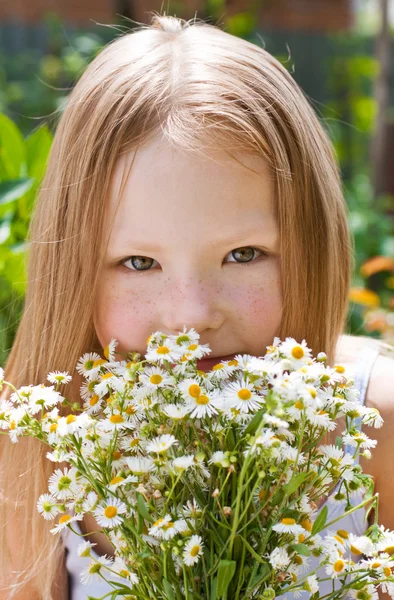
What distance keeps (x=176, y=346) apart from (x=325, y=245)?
0.42 metres

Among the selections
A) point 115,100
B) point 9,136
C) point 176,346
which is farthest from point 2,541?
point 9,136

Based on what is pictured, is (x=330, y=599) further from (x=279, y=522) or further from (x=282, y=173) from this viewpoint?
(x=282, y=173)

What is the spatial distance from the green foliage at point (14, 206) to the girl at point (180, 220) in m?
0.37

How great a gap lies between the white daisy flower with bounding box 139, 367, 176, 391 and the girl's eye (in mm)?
282

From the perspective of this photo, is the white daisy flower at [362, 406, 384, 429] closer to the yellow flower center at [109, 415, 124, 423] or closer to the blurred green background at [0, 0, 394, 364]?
the yellow flower center at [109, 415, 124, 423]

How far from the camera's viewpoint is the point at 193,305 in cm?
103

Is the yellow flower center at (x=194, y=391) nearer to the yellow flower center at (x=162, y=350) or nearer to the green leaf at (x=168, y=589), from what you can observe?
the yellow flower center at (x=162, y=350)

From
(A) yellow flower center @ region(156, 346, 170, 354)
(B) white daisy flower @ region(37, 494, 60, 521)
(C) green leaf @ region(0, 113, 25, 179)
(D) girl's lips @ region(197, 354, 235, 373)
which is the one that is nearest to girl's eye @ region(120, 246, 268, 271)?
(D) girl's lips @ region(197, 354, 235, 373)

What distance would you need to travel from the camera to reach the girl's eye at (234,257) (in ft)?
3.59

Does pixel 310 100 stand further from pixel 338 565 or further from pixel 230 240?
pixel 338 565

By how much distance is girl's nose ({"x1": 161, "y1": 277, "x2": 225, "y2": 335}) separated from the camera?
1.03m

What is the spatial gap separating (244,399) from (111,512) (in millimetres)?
183

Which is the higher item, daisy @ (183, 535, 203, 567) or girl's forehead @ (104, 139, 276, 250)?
girl's forehead @ (104, 139, 276, 250)

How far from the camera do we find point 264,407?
31.8 inches
